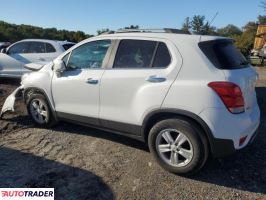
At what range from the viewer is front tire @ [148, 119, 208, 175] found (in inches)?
163

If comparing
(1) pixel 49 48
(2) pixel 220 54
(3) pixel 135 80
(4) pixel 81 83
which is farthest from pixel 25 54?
(2) pixel 220 54

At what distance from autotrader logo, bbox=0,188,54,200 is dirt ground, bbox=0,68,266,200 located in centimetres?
10

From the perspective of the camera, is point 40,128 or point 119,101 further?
point 40,128

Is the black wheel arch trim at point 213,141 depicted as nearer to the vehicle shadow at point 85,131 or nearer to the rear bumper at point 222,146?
the rear bumper at point 222,146

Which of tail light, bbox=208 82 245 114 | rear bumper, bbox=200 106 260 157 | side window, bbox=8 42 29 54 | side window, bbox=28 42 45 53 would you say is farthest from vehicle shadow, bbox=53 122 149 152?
side window, bbox=8 42 29 54

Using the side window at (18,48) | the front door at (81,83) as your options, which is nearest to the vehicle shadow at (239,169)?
the front door at (81,83)

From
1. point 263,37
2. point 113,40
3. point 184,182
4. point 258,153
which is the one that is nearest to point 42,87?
Result: point 113,40

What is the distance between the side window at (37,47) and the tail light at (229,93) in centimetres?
793

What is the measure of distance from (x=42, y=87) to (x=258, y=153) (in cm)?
363

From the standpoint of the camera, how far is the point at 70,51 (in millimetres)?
5559

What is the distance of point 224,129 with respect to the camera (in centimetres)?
396

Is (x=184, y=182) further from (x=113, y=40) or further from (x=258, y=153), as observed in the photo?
(x=113, y=40)

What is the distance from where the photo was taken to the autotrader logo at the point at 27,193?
3.90 m

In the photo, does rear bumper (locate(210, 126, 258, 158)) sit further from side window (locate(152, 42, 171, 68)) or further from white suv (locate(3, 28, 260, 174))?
side window (locate(152, 42, 171, 68))
